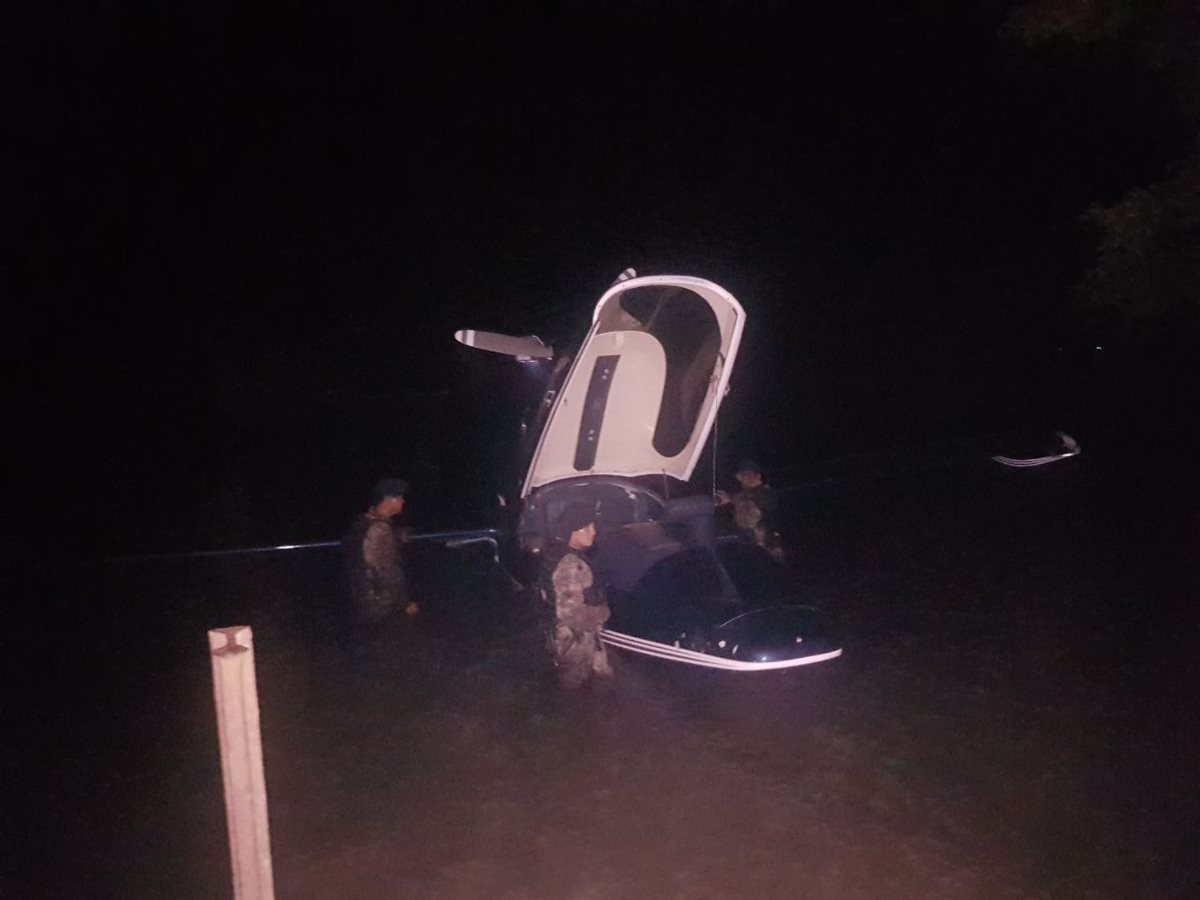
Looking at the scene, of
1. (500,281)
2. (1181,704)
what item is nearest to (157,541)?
(1181,704)

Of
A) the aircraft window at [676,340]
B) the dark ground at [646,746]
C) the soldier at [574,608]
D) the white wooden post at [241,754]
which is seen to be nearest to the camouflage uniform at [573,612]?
the soldier at [574,608]

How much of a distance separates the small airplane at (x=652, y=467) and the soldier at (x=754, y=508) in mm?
268

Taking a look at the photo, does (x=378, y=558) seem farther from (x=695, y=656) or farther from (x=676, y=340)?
(x=676, y=340)

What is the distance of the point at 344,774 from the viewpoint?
630 cm

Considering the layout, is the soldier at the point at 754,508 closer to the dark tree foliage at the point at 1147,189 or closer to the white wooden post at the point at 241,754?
the dark tree foliage at the point at 1147,189

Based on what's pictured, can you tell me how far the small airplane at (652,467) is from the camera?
7500 mm

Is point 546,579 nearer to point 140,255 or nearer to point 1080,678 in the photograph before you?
point 1080,678

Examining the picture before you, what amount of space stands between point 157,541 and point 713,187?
2101 centimetres

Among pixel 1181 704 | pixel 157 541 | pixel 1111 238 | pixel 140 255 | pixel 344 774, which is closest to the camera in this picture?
pixel 344 774

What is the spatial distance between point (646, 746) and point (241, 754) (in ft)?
10.7

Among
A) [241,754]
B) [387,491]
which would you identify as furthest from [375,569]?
[241,754]

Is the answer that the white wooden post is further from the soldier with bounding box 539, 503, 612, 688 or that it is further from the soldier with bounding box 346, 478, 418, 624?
the soldier with bounding box 346, 478, 418, 624

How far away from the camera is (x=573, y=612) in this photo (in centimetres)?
717

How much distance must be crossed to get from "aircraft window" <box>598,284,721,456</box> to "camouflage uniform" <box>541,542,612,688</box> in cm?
208
